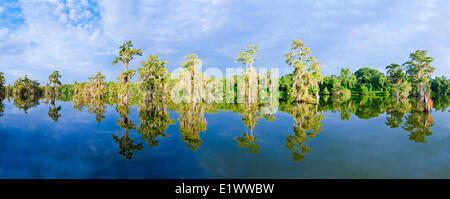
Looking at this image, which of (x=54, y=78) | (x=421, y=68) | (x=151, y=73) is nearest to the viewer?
(x=421, y=68)

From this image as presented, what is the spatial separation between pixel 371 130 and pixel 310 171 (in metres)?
8.53

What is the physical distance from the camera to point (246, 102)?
34.8 metres

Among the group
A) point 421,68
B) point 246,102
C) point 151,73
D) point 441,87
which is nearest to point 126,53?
point 151,73

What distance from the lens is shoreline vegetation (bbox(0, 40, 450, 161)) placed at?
10405 mm

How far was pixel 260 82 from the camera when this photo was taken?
4544cm

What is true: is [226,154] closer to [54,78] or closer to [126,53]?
[126,53]

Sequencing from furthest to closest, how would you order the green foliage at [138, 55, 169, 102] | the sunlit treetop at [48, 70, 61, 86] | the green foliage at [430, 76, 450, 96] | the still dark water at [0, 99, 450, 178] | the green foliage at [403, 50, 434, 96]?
the green foliage at [430, 76, 450, 96], the sunlit treetop at [48, 70, 61, 86], the green foliage at [138, 55, 169, 102], the green foliage at [403, 50, 434, 96], the still dark water at [0, 99, 450, 178]

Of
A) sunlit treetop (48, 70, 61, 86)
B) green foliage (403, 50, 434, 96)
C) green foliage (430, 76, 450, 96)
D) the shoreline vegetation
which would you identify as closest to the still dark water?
the shoreline vegetation

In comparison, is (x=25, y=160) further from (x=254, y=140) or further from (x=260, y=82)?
(x=260, y=82)

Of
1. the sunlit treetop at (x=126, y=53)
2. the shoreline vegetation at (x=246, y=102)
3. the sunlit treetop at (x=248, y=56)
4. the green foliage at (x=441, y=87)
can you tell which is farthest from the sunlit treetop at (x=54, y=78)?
the green foliage at (x=441, y=87)

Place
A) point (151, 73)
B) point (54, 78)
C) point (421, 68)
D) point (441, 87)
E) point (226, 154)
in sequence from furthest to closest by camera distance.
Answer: point (441, 87) < point (54, 78) < point (151, 73) < point (421, 68) < point (226, 154)

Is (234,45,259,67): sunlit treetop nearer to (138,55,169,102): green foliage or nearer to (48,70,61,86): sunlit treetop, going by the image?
(138,55,169,102): green foliage

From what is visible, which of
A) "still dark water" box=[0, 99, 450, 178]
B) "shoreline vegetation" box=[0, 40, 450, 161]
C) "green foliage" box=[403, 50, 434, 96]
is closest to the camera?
"still dark water" box=[0, 99, 450, 178]
